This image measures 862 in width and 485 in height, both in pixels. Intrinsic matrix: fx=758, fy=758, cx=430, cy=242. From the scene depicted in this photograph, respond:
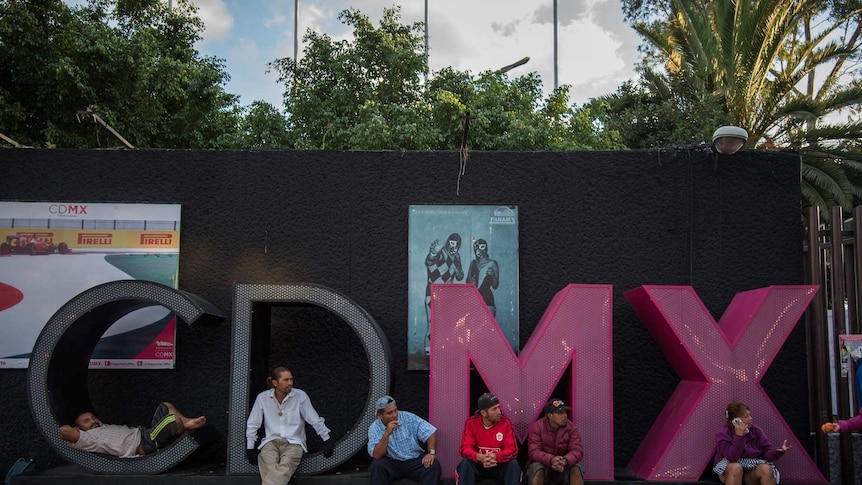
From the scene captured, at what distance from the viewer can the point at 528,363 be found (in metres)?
7.22

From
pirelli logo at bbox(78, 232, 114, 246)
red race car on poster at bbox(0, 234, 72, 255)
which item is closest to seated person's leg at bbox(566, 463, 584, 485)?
pirelli logo at bbox(78, 232, 114, 246)

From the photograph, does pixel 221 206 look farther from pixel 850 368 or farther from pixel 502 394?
pixel 850 368

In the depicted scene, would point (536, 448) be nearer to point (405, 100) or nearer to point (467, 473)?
point (467, 473)

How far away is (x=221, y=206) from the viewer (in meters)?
8.31

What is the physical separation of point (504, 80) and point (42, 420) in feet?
45.6

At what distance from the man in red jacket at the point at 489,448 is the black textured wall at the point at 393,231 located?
4.25 feet

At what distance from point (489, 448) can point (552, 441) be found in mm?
583

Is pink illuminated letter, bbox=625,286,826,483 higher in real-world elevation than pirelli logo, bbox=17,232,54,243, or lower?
lower

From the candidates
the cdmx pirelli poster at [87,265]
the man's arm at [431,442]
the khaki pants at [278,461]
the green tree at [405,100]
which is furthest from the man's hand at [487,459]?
the green tree at [405,100]

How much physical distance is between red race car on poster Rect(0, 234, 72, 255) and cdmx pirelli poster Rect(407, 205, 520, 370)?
12.4 feet

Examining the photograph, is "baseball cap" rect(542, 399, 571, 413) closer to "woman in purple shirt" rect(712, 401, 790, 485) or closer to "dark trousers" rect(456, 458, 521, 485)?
"dark trousers" rect(456, 458, 521, 485)

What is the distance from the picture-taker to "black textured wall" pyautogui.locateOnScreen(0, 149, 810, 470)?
8.09 m

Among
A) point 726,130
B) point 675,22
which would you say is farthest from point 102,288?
point 675,22

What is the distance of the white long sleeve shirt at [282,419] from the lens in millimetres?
7051
